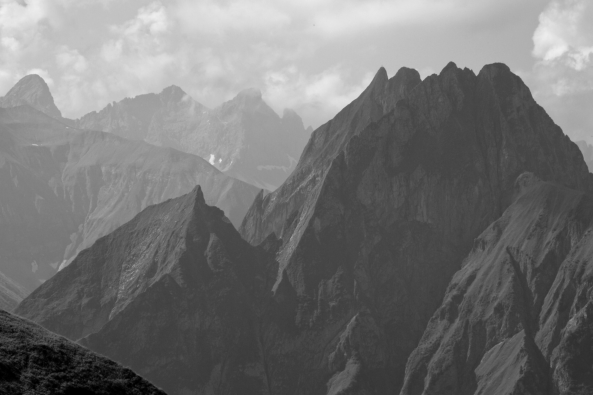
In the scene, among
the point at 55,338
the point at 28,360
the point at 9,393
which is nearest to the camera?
the point at 9,393

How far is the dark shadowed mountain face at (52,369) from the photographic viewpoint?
13338 cm

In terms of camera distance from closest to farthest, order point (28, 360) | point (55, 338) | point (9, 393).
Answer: point (9, 393), point (28, 360), point (55, 338)

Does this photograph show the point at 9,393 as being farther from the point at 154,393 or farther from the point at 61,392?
the point at 154,393

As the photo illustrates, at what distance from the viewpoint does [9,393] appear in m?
128

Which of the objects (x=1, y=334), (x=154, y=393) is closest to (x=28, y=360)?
(x=1, y=334)

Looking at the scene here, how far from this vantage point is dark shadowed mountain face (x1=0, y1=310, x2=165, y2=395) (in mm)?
133375

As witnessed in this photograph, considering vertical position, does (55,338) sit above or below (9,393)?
above

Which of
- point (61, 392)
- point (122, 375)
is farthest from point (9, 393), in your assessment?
point (122, 375)

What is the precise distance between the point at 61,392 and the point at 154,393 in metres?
12.5

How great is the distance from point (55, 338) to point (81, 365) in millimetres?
7375

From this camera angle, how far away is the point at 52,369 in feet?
452

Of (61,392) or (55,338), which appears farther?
(55,338)

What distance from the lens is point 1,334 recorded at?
461 ft

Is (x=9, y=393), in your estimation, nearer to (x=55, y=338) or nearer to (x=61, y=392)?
(x=61, y=392)
